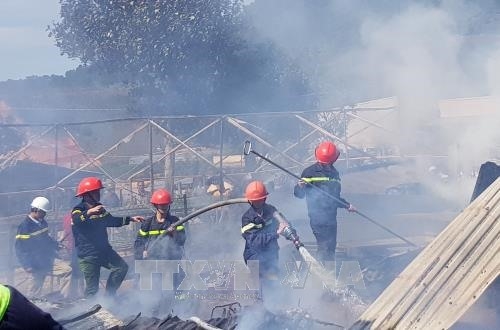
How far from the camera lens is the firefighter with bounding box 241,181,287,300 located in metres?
6.55

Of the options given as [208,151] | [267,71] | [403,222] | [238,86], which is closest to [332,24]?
[267,71]

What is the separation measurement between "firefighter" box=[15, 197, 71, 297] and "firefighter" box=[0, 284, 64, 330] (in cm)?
615

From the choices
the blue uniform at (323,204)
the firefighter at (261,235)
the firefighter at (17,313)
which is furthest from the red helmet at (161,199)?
the firefighter at (17,313)

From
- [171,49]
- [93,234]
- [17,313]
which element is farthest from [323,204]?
[171,49]

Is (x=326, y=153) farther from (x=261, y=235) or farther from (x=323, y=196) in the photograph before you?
(x=261, y=235)

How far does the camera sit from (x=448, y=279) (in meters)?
4.61

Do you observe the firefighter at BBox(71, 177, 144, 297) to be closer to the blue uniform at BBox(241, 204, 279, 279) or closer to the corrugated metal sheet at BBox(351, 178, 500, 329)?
the blue uniform at BBox(241, 204, 279, 279)

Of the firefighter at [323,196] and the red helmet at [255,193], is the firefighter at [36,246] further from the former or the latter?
the firefighter at [323,196]

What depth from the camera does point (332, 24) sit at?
832 inches

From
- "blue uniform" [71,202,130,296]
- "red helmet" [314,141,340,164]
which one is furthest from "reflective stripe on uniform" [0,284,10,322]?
"red helmet" [314,141,340,164]

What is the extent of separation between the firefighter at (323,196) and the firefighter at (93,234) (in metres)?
2.17

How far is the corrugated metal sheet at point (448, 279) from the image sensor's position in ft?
14.4

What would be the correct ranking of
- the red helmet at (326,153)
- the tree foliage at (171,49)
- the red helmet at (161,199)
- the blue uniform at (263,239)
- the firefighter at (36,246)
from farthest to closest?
1. the tree foliage at (171,49)
2. the firefighter at (36,246)
3. the red helmet at (326,153)
4. the red helmet at (161,199)
5. the blue uniform at (263,239)

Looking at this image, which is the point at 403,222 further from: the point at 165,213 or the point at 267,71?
the point at 267,71
